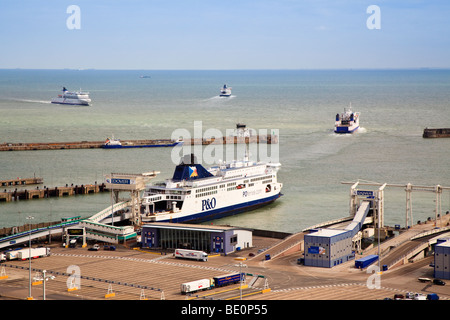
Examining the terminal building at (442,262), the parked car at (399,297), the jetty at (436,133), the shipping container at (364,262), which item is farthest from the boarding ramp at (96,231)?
the jetty at (436,133)

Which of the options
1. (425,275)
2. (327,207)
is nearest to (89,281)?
(425,275)

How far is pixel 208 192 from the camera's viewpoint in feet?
232

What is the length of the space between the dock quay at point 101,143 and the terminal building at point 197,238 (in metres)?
59.3

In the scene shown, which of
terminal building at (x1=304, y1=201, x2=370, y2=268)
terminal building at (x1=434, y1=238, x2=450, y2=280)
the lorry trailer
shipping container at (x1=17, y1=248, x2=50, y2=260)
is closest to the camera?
the lorry trailer

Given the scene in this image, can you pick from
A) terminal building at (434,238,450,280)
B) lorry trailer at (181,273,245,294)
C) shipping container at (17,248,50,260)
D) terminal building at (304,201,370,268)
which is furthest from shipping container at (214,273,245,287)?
shipping container at (17,248,50,260)

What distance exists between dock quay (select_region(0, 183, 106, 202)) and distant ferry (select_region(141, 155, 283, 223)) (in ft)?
42.1

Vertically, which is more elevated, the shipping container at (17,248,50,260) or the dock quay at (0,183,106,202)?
the dock quay at (0,183,106,202)

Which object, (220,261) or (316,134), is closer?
Result: (220,261)

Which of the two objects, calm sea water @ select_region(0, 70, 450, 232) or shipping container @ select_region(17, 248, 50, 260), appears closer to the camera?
shipping container @ select_region(17, 248, 50, 260)

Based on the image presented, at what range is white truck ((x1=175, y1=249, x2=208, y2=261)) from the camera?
50.6m

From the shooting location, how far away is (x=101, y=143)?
4651 inches

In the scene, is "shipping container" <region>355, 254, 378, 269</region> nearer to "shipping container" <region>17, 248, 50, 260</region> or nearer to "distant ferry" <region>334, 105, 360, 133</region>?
"shipping container" <region>17, 248, 50, 260</region>
